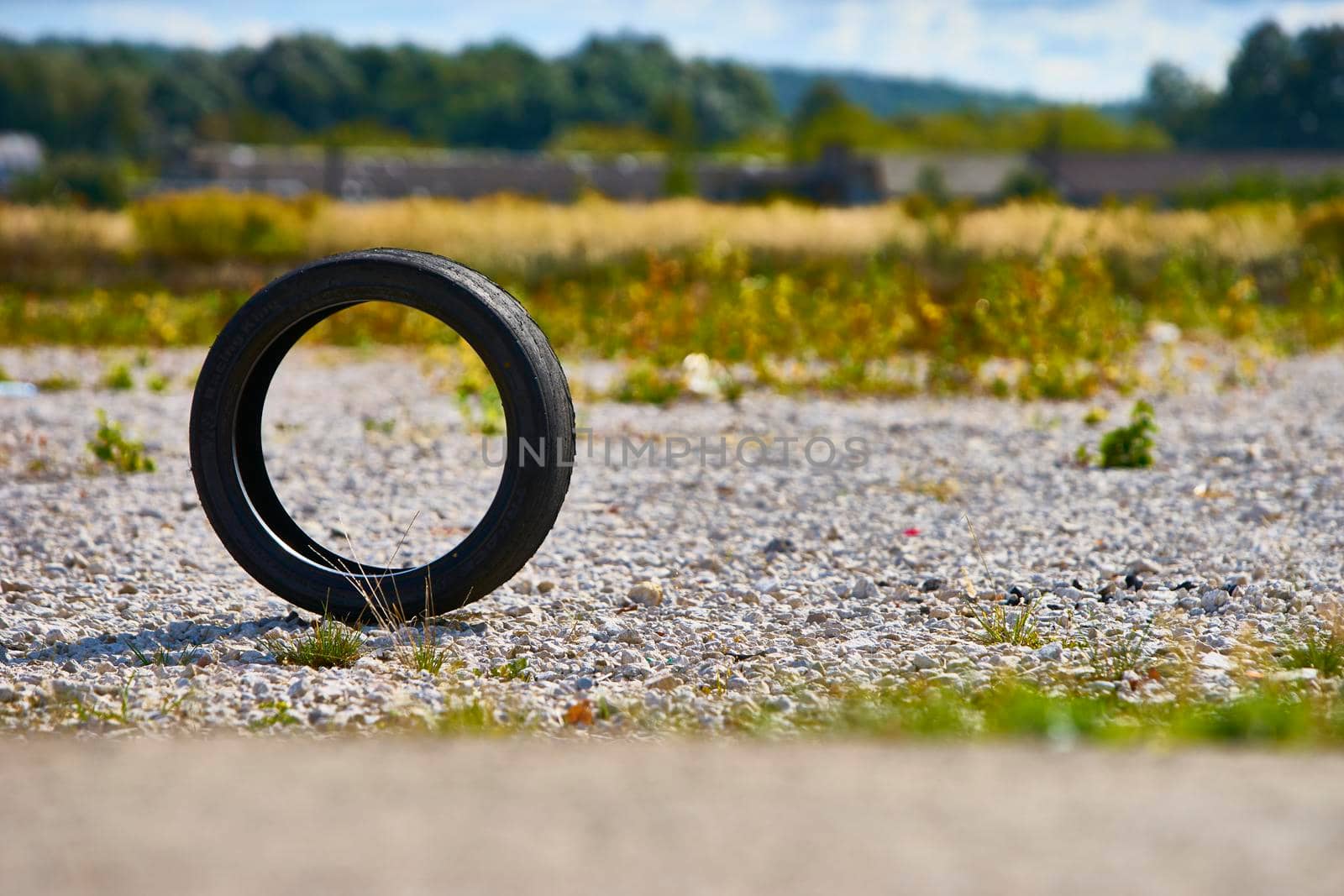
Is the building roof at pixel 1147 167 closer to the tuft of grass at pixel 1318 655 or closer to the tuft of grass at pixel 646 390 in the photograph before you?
the tuft of grass at pixel 646 390

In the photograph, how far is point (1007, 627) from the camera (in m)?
3.90

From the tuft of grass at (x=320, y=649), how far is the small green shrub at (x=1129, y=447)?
4.00 meters

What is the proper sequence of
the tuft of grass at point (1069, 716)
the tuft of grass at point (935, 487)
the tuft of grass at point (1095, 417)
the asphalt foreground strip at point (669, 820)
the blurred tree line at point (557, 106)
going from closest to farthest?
the asphalt foreground strip at point (669, 820) < the tuft of grass at point (1069, 716) < the tuft of grass at point (935, 487) < the tuft of grass at point (1095, 417) < the blurred tree line at point (557, 106)

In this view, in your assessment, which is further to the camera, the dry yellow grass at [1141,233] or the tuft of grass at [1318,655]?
the dry yellow grass at [1141,233]

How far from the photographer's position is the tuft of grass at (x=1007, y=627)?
374 cm

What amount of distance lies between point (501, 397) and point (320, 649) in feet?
3.13

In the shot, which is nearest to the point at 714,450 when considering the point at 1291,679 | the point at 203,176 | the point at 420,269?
the point at 420,269

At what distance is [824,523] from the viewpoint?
523 centimetres

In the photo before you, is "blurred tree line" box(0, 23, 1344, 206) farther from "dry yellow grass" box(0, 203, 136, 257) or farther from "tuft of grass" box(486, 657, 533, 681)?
"tuft of grass" box(486, 657, 533, 681)

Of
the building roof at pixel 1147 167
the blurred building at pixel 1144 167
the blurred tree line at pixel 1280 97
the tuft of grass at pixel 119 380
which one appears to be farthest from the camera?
the blurred tree line at pixel 1280 97

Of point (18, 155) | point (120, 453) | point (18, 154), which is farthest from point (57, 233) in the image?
point (18, 154)

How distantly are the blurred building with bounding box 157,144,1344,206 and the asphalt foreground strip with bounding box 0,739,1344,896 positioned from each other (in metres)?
43.2

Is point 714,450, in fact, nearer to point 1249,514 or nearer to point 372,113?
point 1249,514

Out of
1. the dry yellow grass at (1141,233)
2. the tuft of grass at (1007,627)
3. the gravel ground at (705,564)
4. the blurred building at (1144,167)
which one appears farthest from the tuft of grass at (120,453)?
the blurred building at (1144,167)
